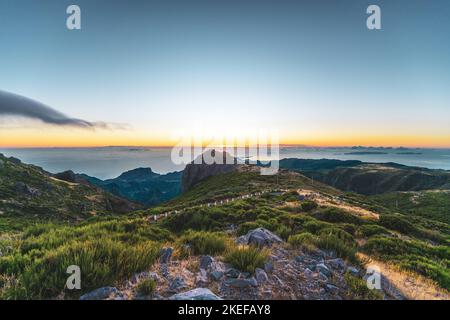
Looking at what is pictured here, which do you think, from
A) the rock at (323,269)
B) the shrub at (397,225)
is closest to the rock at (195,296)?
the rock at (323,269)

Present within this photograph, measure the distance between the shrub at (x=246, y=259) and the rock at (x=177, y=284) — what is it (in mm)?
1241

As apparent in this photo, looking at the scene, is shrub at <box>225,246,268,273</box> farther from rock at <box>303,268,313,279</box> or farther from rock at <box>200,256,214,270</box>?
rock at <box>303,268,313,279</box>

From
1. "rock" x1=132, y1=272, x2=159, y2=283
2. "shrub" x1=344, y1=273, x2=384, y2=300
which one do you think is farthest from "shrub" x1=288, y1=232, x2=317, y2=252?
"rock" x1=132, y1=272, x2=159, y2=283

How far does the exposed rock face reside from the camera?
357 feet

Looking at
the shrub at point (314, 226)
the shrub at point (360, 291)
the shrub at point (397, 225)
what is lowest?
the shrub at point (397, 225)

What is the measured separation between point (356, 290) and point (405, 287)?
2.15 metres

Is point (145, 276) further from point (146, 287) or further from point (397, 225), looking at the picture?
point (397, 225)

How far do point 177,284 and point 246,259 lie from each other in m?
1.62

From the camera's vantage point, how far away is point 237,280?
14.8 feet

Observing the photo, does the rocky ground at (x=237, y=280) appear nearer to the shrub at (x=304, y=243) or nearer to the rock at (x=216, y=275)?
the rock at (x=216, y=275)

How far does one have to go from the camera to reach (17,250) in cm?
545

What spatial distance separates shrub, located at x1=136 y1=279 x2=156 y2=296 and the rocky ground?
65 millimetres

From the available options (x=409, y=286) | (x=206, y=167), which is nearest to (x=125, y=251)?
(x=409, y=286)

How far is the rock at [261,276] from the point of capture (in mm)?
4680
